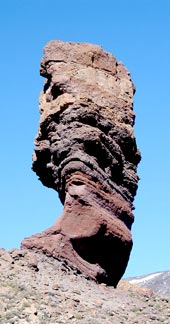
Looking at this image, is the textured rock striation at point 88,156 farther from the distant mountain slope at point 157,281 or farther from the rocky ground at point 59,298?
the distant mountain slope at point 157,281

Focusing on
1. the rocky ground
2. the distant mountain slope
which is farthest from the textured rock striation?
the distant mountain slope

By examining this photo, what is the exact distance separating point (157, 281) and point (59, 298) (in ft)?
182

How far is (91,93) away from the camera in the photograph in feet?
83.0

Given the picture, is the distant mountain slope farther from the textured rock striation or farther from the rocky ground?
the rocky ground

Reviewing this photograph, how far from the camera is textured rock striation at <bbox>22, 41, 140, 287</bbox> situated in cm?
2294

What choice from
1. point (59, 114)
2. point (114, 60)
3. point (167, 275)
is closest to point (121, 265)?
point (59, 114)

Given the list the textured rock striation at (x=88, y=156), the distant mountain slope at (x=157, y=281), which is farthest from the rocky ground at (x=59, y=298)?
the distant mountain slope at (x=157, y=281)

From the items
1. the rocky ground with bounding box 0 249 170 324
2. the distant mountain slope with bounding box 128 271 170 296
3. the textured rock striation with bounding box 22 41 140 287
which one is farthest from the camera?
the distant mountain slope with bounding box 128 271 170 296

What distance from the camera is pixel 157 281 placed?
73.2 metres

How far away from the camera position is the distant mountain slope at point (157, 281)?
6704 centimetres

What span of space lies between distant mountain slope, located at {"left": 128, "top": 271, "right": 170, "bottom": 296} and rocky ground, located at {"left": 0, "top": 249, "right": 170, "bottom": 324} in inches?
1676

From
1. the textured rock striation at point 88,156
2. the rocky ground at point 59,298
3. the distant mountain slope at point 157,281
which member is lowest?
the rocky ground at point 59,298

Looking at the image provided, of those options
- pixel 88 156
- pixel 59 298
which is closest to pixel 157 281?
pixel 88 156

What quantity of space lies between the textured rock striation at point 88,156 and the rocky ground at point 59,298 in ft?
3.15
